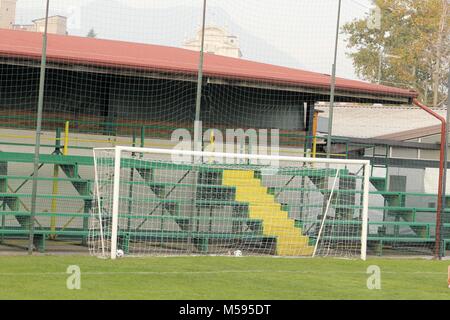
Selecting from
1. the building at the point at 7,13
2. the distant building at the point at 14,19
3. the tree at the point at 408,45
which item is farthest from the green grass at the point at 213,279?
the tree at the point at 408,45

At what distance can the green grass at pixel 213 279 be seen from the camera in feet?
40.3

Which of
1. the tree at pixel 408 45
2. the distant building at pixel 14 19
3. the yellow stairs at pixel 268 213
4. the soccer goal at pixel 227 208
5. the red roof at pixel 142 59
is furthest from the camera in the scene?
the tree at pixel 408 45

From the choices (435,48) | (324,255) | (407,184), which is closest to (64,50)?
(324,255)

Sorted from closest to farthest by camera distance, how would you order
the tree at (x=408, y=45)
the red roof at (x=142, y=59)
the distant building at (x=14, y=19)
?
the red roof at (x=142, y=59) → the distant building at (x=14, y=19) → the tree at (x=408, y=45)

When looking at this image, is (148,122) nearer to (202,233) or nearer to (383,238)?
(202,233)

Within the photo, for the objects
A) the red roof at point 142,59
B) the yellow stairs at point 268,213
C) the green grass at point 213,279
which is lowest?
the green grass at point 213,279

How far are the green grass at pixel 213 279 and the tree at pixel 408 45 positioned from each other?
34.4 metres

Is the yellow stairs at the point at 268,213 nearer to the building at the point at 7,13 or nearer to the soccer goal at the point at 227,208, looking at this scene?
the soccer goal at the point at 227,208

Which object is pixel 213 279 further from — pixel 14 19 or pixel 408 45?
pixel 408 45

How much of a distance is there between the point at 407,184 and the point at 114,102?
11023 mm

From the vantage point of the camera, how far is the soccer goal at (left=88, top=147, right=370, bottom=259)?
60.8 ft

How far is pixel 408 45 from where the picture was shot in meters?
53.9

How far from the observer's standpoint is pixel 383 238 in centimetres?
2075

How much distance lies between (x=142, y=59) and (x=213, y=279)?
27.3ft
